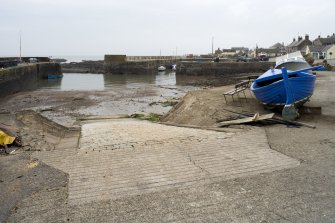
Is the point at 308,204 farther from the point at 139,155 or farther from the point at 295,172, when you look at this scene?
the point at 139,155

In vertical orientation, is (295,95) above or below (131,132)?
above

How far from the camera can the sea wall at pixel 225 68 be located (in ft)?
156

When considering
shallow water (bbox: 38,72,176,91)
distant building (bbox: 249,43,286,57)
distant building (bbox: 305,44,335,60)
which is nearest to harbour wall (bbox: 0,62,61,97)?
shallow water (bbox: 38,72,176,91)

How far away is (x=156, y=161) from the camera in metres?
5.95

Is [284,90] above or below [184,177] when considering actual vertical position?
above

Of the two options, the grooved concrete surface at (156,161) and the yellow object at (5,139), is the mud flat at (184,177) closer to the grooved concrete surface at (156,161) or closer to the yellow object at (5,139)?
the grooved concrete surface at (156,161)

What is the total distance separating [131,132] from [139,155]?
2.42 metres

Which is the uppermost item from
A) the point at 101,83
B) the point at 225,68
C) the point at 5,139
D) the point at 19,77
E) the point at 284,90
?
the point at 225,68

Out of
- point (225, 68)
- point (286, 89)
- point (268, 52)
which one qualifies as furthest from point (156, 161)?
point (268, 52)

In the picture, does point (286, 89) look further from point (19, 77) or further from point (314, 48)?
point (314, 48)

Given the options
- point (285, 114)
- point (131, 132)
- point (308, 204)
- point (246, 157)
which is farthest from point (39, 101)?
point (308, 204)

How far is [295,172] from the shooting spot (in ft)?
17.6

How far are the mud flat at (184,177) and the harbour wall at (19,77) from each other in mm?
20523

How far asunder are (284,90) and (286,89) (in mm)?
220
